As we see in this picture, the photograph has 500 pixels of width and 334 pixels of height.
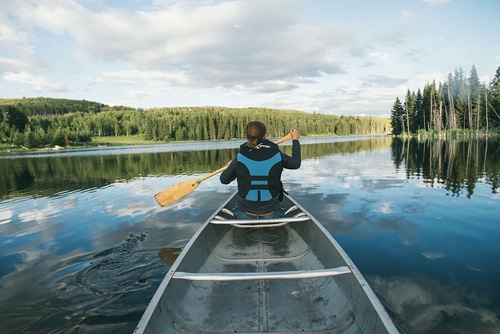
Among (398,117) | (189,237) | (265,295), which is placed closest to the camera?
(265,295)

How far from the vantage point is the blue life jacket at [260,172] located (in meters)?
5.52

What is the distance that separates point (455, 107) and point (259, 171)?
83974mm

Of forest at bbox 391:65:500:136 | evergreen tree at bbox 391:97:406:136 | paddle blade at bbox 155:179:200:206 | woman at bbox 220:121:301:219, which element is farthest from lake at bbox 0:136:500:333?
evergreen tree at bbox 391:97:406:136

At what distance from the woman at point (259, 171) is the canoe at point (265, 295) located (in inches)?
16.6

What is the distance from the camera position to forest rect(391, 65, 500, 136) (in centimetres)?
6297

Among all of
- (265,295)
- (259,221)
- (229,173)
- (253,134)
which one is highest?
(253,134)

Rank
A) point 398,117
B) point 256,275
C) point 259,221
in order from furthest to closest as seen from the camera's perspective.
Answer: point 398,117
point 259,221
point 256,275

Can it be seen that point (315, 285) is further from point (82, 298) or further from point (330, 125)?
point (330, 125)

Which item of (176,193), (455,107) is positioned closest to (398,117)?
(455,107)

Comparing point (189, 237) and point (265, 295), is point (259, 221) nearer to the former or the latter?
point (265, 295)

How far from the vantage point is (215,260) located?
538cm

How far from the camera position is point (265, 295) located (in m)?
4.16

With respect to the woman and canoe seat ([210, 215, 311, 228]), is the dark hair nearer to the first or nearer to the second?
the woman

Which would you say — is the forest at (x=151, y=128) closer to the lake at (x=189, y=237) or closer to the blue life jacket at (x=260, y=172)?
the lake at (x=189, y=237)
